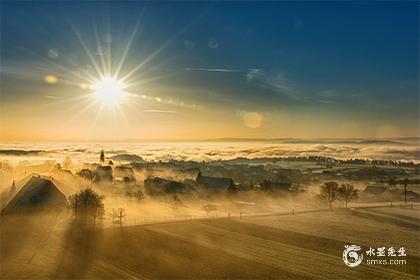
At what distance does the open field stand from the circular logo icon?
0.51m

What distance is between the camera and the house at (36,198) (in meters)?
46.6

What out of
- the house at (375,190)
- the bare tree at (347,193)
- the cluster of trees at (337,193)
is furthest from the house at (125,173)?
the house at (375,190)

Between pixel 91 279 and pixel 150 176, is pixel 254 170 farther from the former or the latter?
pixel 91 279

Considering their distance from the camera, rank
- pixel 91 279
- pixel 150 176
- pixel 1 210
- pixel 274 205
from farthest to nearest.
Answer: pixel 150 176 → pixel 274 205 → pixel 1 210 → pixel 91 279

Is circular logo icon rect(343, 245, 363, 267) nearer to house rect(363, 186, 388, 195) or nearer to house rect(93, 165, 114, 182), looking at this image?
house rect(363, 186, 388, 195)

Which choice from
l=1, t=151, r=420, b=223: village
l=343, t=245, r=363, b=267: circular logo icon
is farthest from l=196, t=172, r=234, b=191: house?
l=343, t=245, r=363, b=267: circular logo icon

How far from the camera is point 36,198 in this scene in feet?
160

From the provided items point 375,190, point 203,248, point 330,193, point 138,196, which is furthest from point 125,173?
point 203,248

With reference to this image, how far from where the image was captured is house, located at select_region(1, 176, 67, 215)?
153ft

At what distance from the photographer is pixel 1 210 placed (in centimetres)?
4597

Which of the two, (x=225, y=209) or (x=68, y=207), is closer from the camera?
(x=68, y=207)

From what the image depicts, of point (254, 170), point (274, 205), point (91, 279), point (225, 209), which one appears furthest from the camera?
point (254, 170)

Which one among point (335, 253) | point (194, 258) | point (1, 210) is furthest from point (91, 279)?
point (1, 210)

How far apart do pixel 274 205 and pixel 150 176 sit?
131 ft
